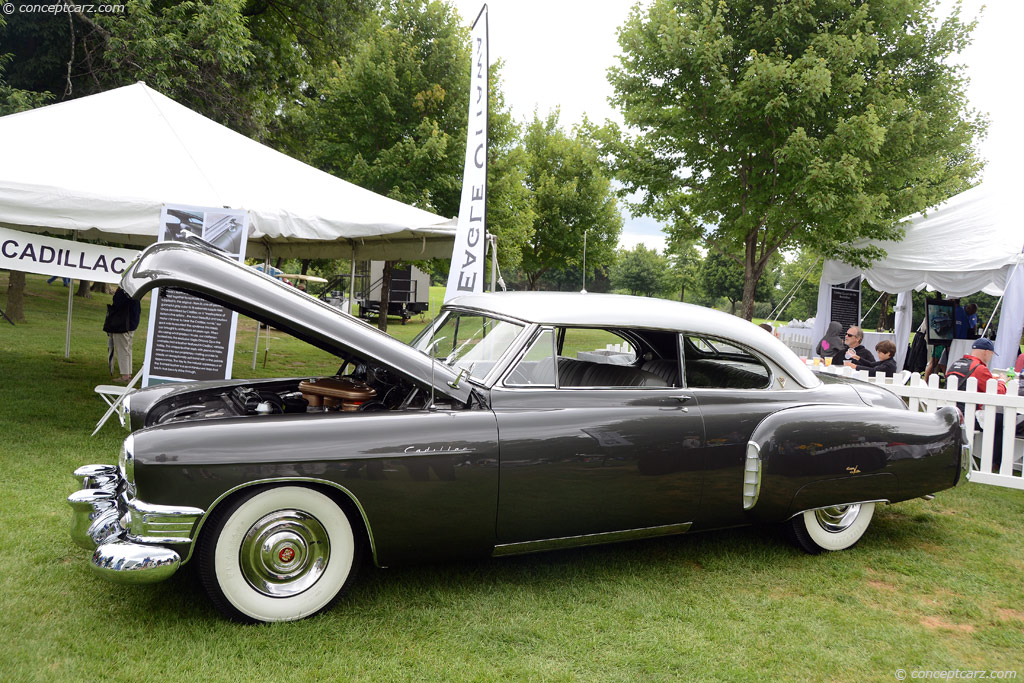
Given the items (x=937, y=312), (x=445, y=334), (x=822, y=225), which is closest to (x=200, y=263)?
(x=445, y=334)

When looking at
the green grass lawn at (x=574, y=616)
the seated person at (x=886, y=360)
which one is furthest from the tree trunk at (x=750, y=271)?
the green grass lawn at (x=574, y=616)

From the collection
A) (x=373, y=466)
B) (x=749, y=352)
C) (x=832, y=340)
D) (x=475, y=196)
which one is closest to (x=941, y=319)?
(x=832, y=340)

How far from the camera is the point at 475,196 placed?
7941 millimetres

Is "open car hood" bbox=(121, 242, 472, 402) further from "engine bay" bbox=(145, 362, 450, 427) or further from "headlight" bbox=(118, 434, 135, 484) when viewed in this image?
"headlight" bbox=(118, 434, 135, 484)

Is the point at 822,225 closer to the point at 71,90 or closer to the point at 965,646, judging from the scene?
the point at 965,646

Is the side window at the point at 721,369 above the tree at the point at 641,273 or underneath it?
→ underneath

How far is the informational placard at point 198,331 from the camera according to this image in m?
6.04

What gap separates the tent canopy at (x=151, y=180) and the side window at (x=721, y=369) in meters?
3.75

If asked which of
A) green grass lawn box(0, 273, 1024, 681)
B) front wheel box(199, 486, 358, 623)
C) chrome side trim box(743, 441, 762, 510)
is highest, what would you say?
chrome side trim box(743, 441, 762, 510)

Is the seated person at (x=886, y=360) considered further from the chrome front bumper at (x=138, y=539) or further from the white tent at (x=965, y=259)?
the chrome front bumper at (x=138, y=539)

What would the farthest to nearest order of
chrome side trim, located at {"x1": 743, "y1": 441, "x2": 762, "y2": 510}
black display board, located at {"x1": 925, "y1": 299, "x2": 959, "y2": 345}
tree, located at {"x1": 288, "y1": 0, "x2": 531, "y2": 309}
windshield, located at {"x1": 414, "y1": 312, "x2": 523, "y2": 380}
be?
tree, located at {"x1": 288, "y1": 0, "x2": 531, "y2": 309} → black display board, located at {"x1": 925, "y1": 299, "x2": 959, "y2": 345} → chrome side trim, located at {"x1": 743, "y1": 441, "x2": 762, "y2": 510} → windshield, located at {"x1": 414, "y1": 312, "x2": 523, "y2": 380}

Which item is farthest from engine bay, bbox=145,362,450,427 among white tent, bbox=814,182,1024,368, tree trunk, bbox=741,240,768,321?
tree trunk, bbox=741,240,768,321

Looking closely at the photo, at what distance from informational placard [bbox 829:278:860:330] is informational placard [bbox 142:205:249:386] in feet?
39.4

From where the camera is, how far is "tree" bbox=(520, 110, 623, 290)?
2855 cm
